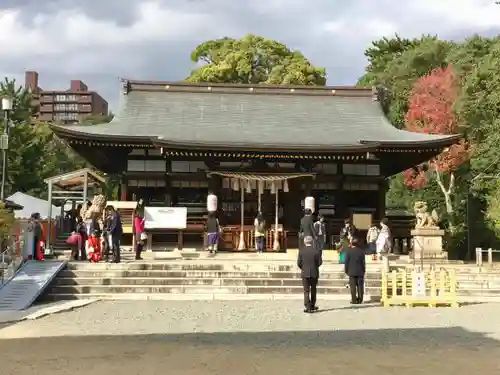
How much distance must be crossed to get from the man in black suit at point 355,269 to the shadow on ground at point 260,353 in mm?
3375

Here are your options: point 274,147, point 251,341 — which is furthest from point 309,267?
point 274,147

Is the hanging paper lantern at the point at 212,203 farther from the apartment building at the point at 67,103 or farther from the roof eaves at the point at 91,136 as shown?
the apartment building at the point at 67,103

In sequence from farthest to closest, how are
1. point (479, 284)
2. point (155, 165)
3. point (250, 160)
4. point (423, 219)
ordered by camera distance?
point (155, 165)
point (250, 160)
point (423, 219)
point (479, 284)

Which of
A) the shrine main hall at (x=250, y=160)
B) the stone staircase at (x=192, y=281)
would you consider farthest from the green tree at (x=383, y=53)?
the stone staircase at (x=192, y=281)

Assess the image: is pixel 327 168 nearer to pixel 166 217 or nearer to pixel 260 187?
pixel 260 187

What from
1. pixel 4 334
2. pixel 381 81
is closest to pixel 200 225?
pixel 4 334

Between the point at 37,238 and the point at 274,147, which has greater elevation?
the point at 274,147

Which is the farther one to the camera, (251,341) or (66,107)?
(66,107)

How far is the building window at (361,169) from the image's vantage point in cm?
2194

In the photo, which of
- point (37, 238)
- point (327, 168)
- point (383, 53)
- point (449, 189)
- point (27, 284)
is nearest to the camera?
point (27, 284)

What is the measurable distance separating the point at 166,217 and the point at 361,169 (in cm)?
772

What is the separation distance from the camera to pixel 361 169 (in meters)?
22.1

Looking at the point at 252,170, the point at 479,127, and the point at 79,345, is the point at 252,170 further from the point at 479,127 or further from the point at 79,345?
the point at 79,345

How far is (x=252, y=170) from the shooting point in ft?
69.5
